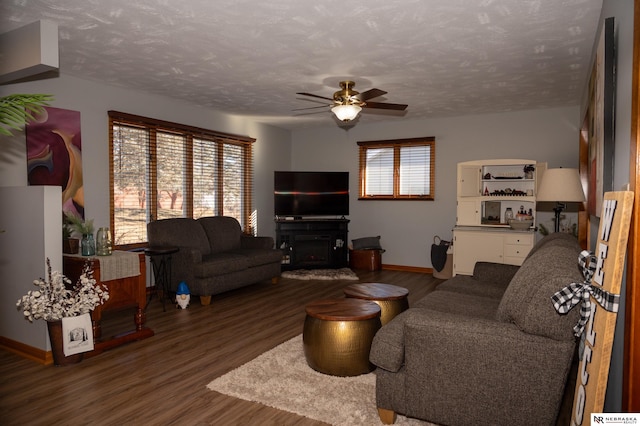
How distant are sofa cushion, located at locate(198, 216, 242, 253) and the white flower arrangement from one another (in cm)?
236

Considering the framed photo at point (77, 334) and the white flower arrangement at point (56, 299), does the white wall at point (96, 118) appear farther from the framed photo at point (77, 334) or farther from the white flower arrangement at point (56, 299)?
the framed photo at point (77, 334)

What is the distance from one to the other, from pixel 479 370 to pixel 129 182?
458cm

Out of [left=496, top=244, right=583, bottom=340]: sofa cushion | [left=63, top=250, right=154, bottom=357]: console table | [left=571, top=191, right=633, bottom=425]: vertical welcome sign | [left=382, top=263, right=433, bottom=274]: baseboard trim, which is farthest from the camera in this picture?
[left=382, top=263, right=433, bottom=274]: baseboard trim

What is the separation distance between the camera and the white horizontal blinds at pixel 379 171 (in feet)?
24.3

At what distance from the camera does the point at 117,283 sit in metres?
3.69

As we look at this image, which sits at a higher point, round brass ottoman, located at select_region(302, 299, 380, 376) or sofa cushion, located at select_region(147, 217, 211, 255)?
sofa cushion, located at select_region(147, 217, 211, 255)

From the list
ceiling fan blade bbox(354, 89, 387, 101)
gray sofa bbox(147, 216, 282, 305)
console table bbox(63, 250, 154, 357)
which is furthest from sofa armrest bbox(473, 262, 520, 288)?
console table bbox(63, 250, 154, 357)

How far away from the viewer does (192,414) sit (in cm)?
248

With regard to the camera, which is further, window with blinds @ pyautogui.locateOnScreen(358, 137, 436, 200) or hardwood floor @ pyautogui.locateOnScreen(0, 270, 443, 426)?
window with blinds @ pyautogui.locateOnScreen(358, 137, 436, 200)

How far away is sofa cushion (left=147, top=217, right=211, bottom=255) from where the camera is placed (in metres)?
5.04

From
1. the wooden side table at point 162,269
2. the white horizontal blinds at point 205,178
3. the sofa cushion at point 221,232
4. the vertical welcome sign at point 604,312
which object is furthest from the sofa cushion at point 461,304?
the white horizontal blinds at point 205,178

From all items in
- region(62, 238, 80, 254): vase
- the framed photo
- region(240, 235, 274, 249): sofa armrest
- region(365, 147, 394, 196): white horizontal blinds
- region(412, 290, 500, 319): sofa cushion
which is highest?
region(365, 147, 394, 196): white horizontal blinds

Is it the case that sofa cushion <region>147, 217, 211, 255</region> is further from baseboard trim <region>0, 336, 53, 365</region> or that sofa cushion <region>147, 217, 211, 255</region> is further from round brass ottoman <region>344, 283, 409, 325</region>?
round brass ottoman <region>344, 283, 409, 325</region>

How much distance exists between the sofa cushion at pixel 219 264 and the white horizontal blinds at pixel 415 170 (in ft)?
10.5
